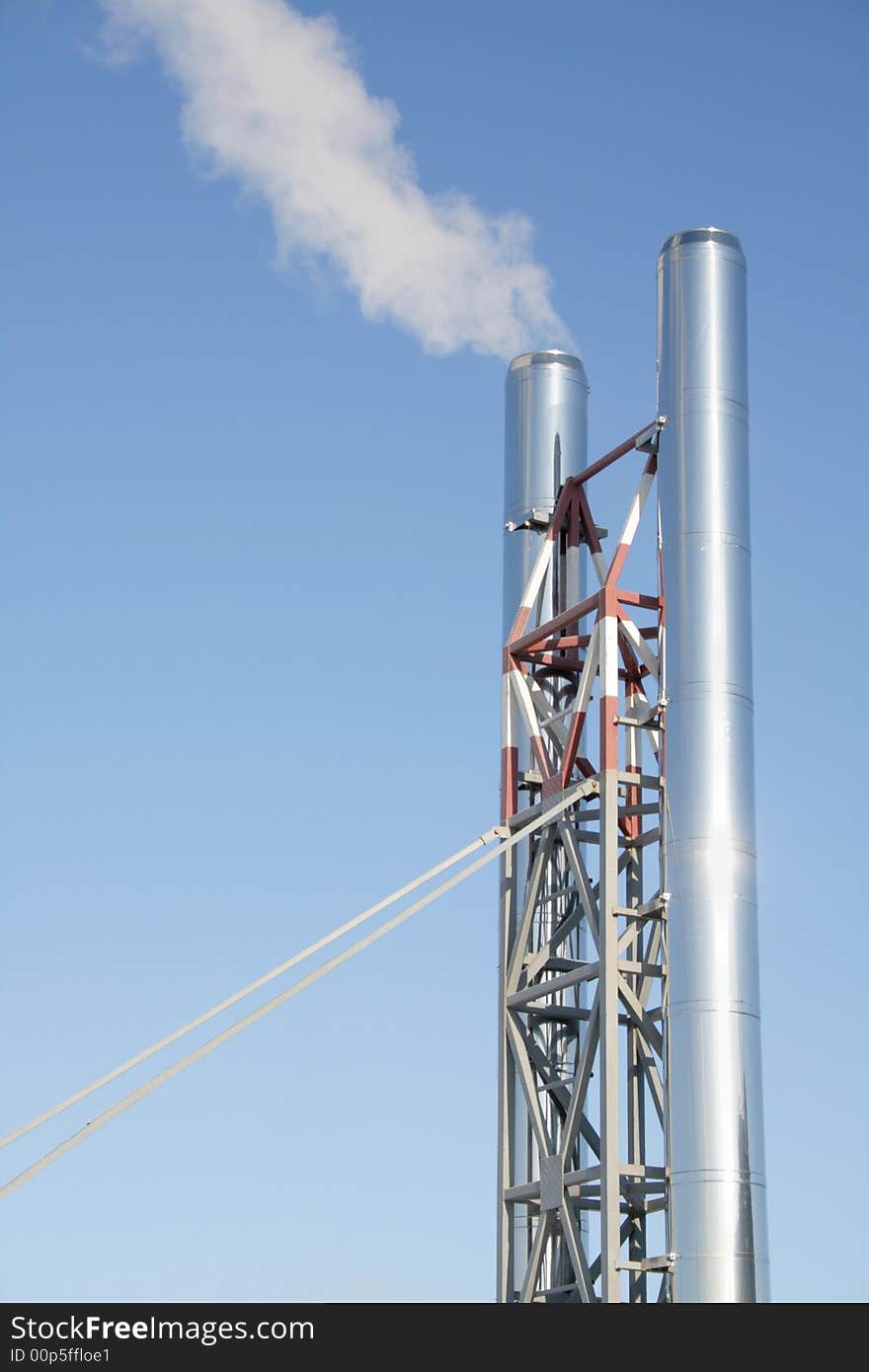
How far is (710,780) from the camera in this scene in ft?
77.6

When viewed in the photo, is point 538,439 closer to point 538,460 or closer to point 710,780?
point 538,460

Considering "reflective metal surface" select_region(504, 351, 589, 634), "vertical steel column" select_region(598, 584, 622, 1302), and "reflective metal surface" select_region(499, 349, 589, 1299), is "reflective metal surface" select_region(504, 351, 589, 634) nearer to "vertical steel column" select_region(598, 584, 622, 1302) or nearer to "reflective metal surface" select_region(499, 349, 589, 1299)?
"reflective metal surface" select_region(499, 349, 589, 1299)

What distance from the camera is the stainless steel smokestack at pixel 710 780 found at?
2228 cm

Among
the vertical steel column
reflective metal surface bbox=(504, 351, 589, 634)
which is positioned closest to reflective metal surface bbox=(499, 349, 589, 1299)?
reflective metal surface bbox=(504, 351, 589, 634)

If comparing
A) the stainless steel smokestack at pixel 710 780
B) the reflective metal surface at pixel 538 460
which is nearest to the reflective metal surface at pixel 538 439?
the reflective metal surface at pixel 538 460

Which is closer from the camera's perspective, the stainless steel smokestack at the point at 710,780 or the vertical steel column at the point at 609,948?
the stainless steel smokestack at the point at 710,780

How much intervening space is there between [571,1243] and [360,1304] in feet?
17.0

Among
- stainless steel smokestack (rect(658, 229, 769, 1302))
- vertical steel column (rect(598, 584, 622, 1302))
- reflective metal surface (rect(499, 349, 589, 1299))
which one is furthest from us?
reflective metal surface (rect(499, 349, 589, 1299))

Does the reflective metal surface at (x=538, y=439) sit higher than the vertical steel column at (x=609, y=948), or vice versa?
the reflective metal surface at (x=538, y=439)

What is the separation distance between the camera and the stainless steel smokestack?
22.3 metres

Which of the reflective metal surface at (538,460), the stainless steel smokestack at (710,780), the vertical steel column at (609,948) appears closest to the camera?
the stainless steel smokestack at (710,780)

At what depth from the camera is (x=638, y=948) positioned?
2455 cm

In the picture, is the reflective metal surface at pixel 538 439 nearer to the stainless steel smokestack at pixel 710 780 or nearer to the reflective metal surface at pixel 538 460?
the reflective metal surface at pixel 538 460

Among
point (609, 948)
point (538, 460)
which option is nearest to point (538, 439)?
point (538, 460)
